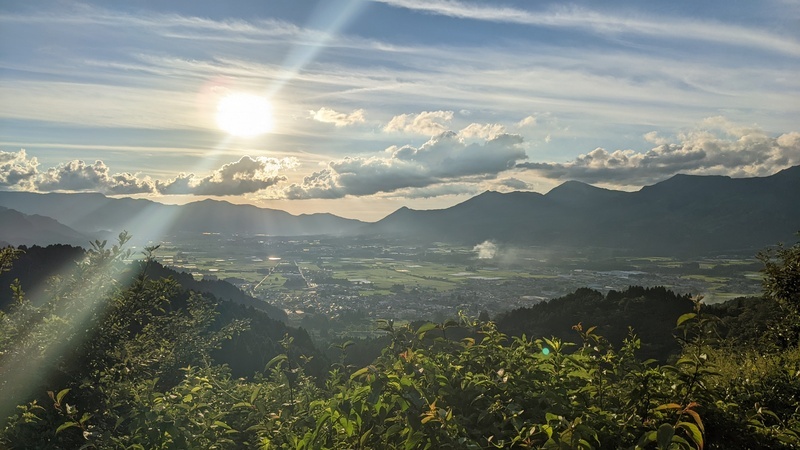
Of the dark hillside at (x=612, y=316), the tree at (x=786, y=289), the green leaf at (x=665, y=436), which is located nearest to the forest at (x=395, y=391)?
the green leaf at (x=665, y=436)

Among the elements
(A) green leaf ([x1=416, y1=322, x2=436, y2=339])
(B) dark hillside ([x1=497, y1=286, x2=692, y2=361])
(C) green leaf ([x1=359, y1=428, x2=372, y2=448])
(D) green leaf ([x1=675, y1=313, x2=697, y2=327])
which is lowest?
(B) dark hillside ([x1=497, y1=286, x2=692, y2=361])

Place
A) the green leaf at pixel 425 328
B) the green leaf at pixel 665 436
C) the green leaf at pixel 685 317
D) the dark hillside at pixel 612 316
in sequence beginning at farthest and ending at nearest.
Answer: the dark hillside at pixel 612 316
the green leaf at pixel 425 328
the green leaf at pixel 685 317
the green leaf at pixel 665 436

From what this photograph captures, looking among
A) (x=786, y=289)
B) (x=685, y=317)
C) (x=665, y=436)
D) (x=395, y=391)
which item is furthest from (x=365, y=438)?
(x=786, y=289)

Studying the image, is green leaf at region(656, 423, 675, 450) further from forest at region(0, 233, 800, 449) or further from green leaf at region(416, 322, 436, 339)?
green leaf at region(416, 322, 436, 339)

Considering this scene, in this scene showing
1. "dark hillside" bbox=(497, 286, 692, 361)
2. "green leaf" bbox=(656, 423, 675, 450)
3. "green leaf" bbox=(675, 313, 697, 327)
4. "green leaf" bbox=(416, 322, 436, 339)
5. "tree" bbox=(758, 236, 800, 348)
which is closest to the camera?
"green leaf" bbox=(656, 423, 675, 450)

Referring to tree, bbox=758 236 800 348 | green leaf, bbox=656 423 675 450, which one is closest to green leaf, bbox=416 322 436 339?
green leaf, bbox=656 423 675 450

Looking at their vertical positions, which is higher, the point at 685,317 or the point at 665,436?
the point at 685,317

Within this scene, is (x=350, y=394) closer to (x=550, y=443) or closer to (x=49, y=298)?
(x=550, y=443)

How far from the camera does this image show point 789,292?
14.9 meters

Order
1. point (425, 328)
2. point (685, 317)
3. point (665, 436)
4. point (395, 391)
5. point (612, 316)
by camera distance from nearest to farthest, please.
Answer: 1. point (665, 436)
2. point (685, 317)
3. point (395, 391)
4. point (425, 328)
5. point (612, 316)

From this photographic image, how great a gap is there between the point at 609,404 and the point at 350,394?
174 cm

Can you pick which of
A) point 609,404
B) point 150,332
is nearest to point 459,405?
point 609,404

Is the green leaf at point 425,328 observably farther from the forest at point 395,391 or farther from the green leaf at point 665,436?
the green leaf at point 665,436

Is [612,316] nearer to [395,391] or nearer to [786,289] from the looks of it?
[786,289]
